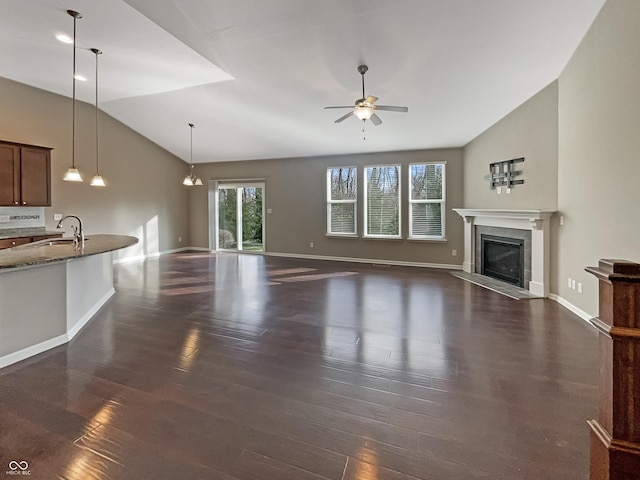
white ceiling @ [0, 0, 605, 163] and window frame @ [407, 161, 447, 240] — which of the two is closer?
white ceiling @ [0, 0, 605, 163]

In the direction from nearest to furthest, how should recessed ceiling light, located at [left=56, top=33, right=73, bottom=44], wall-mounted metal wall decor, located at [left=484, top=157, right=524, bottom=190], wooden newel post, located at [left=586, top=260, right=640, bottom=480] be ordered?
wooden newel post, located at [left=586, top=260, right=640, bottom=480], recessed ceiling light, located at [left=56, top=33, right=73, bottom=44], wall-mounted metal wall decor, located at [left=484, top=157, right=524, bottom=190]

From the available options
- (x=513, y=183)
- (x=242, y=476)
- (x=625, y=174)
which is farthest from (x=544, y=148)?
(x=242, y=476)

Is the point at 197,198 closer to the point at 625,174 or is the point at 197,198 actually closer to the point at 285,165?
the point at 285,165

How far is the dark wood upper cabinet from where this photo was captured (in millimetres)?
5039

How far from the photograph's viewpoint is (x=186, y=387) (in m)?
2.28

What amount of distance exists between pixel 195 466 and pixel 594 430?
1664mm

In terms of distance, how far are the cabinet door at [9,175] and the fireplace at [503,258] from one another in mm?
8369

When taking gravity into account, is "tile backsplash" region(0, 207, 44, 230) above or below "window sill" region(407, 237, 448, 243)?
above

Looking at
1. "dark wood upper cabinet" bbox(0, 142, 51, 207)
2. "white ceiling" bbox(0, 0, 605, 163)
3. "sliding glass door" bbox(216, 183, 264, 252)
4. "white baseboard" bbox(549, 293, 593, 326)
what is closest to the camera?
"white ceiling" bbox(0, 0, 605, 163)

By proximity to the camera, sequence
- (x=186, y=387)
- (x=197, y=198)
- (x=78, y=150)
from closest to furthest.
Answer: (x=186, y=387) < (x=78, y=150) < (x=197, y=198)

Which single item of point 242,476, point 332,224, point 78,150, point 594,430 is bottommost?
point 242,476

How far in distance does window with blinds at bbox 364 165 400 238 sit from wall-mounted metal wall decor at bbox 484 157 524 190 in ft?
7.11

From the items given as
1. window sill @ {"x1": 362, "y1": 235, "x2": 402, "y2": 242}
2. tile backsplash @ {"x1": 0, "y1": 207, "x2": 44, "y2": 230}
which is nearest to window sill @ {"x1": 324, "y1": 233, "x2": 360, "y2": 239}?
window sill @ {"x1": 362, "y1": 235, "x2": 402, "y2": 242}

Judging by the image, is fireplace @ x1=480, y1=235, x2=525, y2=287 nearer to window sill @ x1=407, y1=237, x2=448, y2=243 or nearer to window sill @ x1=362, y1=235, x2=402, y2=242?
window sill @ x1=407, y1=237, x2=448, y2=243
